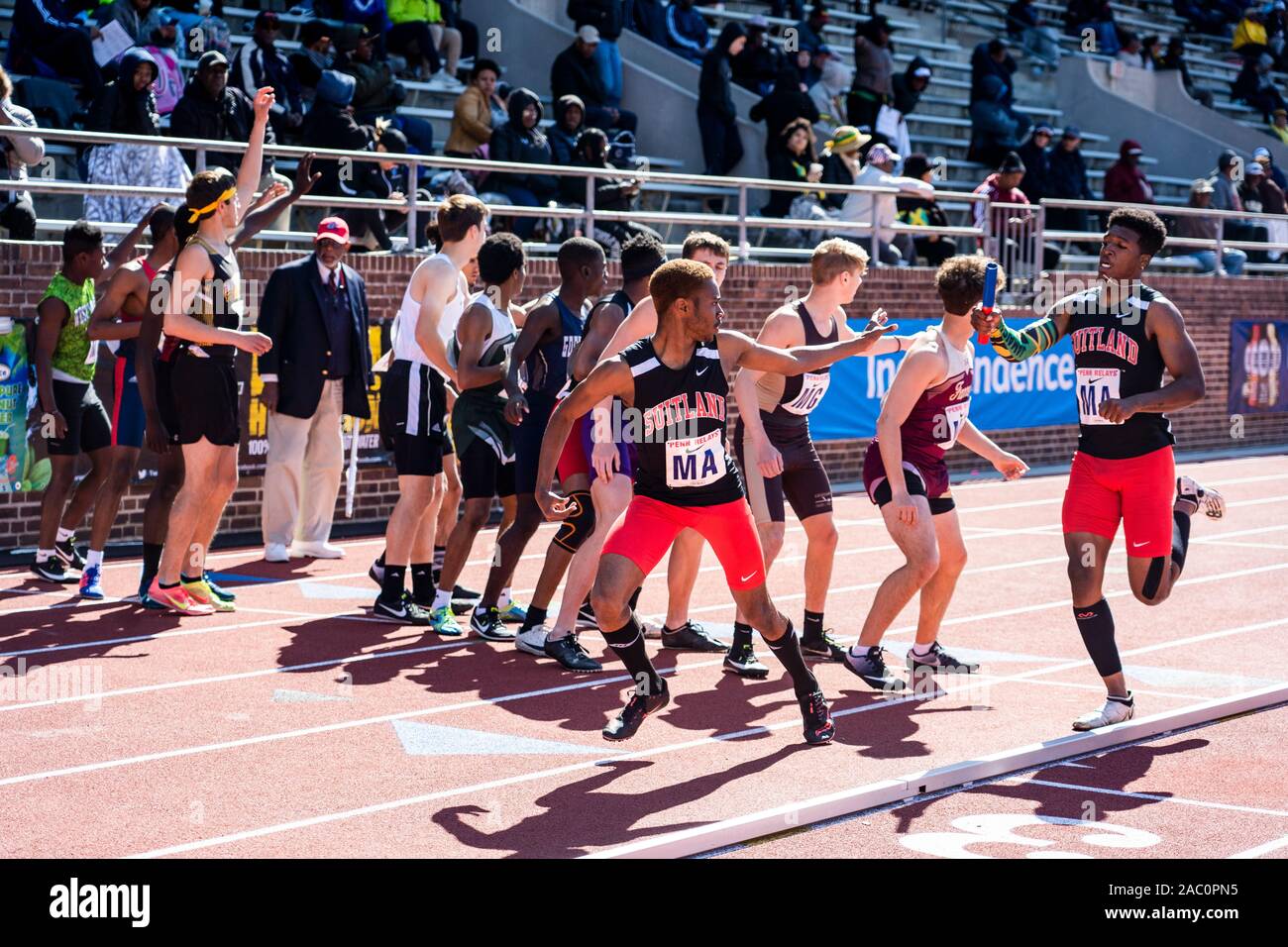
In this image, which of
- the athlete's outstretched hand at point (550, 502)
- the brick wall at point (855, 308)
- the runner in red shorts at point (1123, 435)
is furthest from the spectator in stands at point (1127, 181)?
the athlete's outstretched hand at point (550, 502)

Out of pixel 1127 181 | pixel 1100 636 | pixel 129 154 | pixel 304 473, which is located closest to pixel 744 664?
pixel 1100 636

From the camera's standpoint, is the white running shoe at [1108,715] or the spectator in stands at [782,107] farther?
the spectator in stands at [782,107]

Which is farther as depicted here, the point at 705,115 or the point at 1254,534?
the point at 705,115

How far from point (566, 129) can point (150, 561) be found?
9.27 meters

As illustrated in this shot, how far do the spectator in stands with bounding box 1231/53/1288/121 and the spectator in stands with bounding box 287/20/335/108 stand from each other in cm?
2209

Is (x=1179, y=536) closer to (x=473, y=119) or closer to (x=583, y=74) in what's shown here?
(x=473, y=119)

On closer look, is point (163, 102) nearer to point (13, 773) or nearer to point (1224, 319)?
point (13, 773)

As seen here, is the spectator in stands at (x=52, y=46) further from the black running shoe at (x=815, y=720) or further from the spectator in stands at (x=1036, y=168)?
the spectator in stands at (x=1036, y=168)

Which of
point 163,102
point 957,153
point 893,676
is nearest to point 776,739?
point 893,676

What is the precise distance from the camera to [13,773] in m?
6.89

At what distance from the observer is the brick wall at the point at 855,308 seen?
12.7m

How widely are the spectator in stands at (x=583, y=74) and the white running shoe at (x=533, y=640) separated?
11.5m

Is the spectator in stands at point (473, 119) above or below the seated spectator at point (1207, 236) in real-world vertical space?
above
